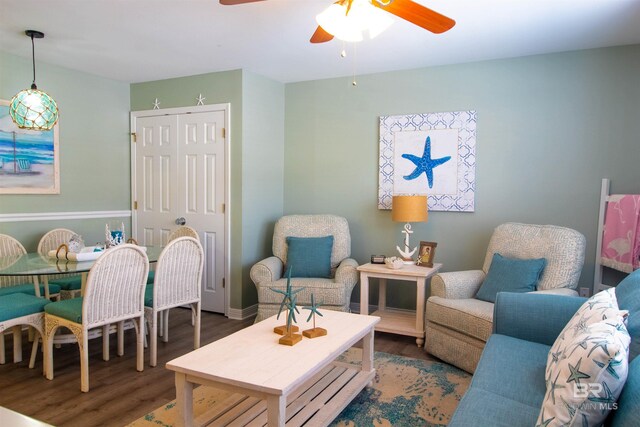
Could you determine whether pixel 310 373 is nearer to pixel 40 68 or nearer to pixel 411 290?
pixel 411 290

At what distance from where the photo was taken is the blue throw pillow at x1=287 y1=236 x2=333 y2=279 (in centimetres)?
411

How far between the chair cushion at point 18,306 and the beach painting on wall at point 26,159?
4.51 feet

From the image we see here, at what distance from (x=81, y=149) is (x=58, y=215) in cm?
68

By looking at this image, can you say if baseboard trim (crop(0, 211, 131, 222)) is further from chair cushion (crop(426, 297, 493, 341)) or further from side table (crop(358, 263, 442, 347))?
chair cushion (crop(426, 297, 493, 341))

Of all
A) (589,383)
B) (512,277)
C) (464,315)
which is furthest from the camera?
(512,277)

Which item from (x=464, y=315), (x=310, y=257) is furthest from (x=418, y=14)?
(x=310, y=257)

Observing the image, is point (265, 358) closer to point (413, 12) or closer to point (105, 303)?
point (105, 303)

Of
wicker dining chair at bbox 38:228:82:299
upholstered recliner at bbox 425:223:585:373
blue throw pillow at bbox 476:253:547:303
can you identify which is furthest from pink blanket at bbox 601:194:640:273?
wicker dining chair at bbox 38:228:82:299

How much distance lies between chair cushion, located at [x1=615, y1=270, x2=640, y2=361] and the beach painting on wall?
4430 millimetres

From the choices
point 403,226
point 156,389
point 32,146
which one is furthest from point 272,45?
point 156,389

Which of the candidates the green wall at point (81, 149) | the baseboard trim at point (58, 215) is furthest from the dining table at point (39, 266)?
the green wall at point (81, 149)

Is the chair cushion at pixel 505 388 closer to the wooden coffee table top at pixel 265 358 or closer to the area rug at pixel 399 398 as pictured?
the area rug at pixel 399 398

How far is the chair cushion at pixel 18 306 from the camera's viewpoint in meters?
2.71

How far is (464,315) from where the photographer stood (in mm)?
3010
